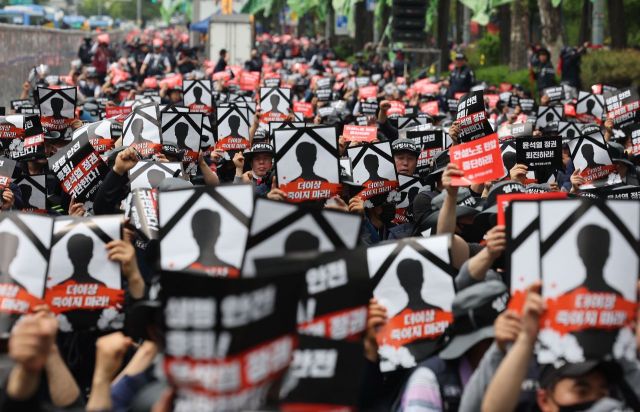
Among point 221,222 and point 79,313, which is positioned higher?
point 221,222

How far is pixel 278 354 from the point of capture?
4.20 meters

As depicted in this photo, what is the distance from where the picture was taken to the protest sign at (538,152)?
10.5m

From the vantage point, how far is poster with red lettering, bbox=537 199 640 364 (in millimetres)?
4797

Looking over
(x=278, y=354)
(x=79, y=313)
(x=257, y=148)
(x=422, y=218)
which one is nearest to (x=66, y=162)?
(x=257, y=148)

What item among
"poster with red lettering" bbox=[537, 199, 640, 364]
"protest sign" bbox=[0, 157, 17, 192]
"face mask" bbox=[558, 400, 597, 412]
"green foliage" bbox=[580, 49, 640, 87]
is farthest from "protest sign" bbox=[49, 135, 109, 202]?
"green foliage" bbox=[580, 49, 640, 87]

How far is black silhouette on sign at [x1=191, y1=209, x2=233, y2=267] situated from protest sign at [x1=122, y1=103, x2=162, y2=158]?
17.7ft

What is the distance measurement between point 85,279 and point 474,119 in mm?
5180

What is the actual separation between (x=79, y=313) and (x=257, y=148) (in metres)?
4.98

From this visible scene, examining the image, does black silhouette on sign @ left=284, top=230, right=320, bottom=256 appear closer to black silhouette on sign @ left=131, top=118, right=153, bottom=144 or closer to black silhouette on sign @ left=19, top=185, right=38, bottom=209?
black silhouette on sign @ left=19, top=185, right=38, bottom=209

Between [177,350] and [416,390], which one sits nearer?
[177,350]

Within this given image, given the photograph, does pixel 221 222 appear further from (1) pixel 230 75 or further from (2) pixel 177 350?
(1) pixel 230 75

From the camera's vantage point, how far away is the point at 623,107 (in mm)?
14039

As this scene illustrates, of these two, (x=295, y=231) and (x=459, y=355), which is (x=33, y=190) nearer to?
(x=295, y=231)

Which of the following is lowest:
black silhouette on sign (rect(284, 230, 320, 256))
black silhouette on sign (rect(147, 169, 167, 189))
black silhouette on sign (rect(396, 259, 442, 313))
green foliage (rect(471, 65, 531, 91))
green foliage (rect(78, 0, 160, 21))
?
black silhouette on sign (rect(396, 259, 442, 313))
